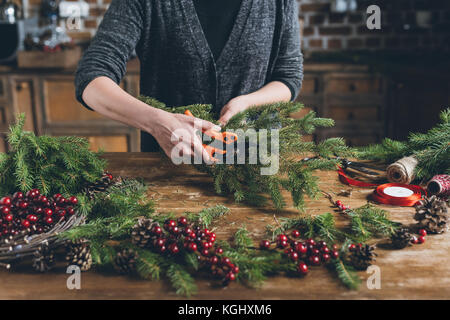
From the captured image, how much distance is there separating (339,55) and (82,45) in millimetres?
1844

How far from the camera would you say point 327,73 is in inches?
107

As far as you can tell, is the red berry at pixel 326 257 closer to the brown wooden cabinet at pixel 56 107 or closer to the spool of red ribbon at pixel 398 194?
the spool of red ribbon at pixel 398 194

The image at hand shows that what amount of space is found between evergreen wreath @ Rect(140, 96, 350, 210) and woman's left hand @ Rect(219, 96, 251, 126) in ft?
0.30

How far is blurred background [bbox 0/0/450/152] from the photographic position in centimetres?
270

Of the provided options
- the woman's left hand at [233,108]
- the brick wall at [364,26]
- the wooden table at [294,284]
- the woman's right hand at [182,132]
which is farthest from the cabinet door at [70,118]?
the wooden table at [294,284]

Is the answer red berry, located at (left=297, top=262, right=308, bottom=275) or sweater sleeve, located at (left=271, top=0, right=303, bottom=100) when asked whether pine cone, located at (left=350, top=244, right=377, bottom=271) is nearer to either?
red berry, located at (left=297, top=262, right=308, bottom=275)

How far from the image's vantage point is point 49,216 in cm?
77

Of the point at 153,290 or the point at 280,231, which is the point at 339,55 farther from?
the point at 153,290

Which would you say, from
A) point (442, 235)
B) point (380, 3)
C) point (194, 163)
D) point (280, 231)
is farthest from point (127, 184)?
point (380, 3)

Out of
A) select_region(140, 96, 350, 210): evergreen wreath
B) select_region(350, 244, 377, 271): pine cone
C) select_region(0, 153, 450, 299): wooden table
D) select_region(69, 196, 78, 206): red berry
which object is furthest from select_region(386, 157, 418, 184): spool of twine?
select_region(69, 196, 78, 206): red berry

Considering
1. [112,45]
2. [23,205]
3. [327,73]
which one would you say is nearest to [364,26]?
[327,73]

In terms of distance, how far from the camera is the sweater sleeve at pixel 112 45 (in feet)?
4.03

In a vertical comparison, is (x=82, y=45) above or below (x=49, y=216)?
above

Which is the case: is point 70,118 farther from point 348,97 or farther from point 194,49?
point 348,97
